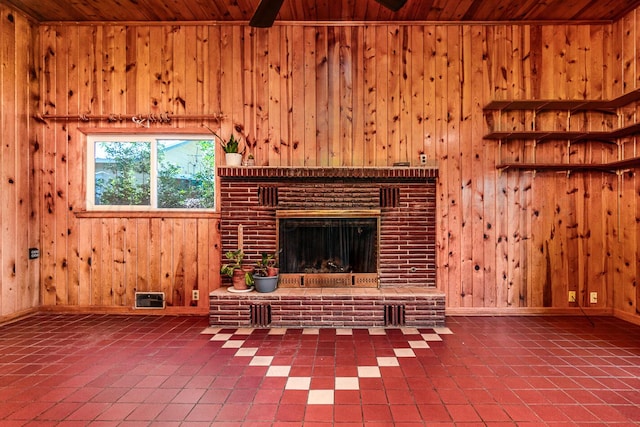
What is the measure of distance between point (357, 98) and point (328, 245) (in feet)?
5.38

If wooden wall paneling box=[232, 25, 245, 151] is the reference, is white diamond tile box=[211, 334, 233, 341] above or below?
below

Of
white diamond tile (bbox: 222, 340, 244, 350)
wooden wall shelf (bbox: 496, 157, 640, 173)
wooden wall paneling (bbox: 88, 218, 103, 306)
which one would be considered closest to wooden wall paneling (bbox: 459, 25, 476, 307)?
wooden wall shelf (bbox: 496, 157, 640, 173)

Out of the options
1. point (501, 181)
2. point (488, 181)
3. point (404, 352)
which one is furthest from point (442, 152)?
point (404, 352)

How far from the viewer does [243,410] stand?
1823mm

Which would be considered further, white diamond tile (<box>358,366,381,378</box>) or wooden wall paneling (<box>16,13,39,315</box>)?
wooden wall paneling (<box>16,13,39,315</box>)

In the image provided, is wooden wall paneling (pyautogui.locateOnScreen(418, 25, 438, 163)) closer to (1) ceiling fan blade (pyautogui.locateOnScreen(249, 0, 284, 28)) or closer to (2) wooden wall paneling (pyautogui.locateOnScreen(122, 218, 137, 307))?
(1) ceiling fan blade (pyautogui.locateOnScreen(249, 0, 284, 28))

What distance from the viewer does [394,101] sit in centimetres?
358

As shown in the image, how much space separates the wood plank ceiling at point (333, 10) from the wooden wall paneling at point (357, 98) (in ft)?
0.67

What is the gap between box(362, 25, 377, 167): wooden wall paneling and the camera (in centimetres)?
357

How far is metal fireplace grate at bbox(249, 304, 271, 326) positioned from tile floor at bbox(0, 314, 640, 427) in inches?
3.7

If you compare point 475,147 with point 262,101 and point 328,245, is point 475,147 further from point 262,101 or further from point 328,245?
point 262,101

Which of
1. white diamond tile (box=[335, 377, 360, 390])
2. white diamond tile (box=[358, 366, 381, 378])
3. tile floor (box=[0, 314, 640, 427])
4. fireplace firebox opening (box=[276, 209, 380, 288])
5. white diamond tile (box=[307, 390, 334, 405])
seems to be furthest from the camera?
fireplace firebox opening (box=[276, 209, 380, 288])

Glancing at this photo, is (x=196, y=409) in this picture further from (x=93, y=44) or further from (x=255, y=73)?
(x=93, y=44)

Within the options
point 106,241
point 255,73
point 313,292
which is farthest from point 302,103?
point 106,241
